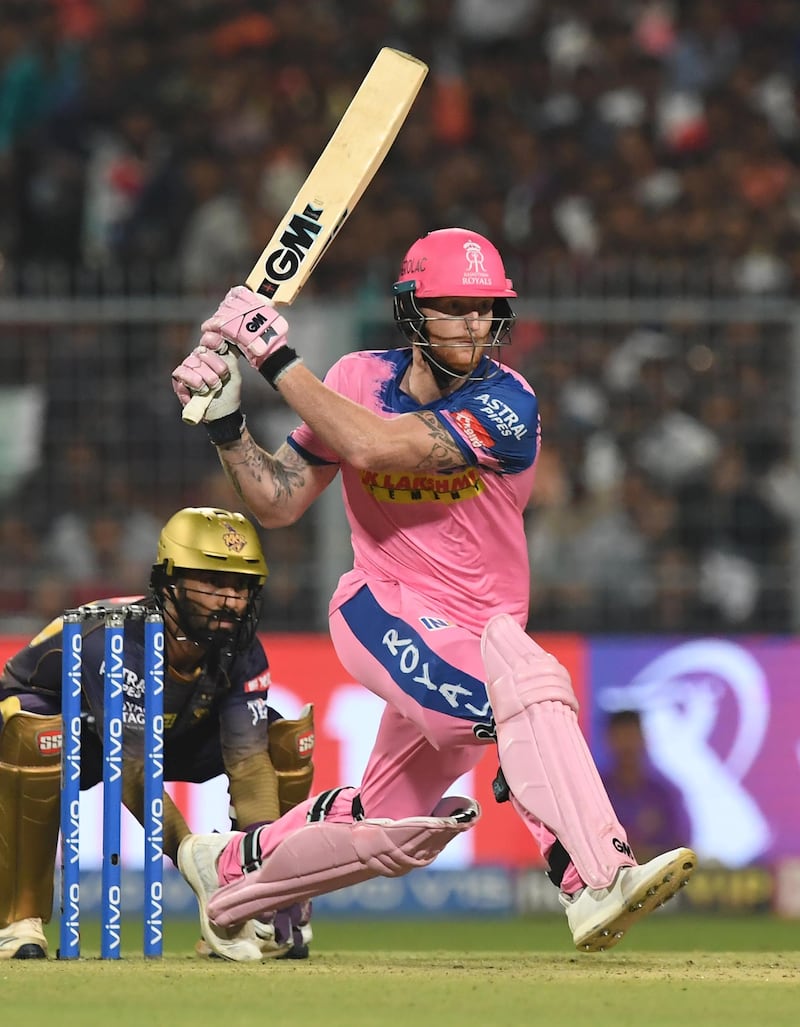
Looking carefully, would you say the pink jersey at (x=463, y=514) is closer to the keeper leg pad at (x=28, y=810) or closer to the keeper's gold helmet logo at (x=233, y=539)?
the keeper's gold helmet logo at (x=233, y=539)

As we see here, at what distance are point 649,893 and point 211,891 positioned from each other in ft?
5.15

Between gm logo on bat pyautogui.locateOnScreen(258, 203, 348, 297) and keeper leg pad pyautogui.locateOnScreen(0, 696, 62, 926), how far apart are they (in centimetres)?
143

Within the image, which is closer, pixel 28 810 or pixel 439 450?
pixel 439 450

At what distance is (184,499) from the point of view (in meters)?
9.27

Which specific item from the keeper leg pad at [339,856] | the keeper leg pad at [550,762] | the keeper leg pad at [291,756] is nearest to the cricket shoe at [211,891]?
the keeper leg pad at [339,856]

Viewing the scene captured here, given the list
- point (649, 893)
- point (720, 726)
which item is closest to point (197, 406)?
point (649, 893)

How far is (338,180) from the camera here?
6043 millimetres

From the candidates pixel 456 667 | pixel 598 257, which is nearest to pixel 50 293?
pixel 598 257

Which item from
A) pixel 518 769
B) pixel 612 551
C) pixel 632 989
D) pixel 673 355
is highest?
pixel 673 355

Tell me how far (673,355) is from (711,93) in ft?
14.4

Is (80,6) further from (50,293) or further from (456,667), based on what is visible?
(456,667)

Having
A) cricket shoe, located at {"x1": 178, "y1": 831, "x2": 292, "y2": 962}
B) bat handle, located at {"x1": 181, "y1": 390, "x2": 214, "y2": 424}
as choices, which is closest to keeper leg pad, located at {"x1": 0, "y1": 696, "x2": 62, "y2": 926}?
cricket shoe, located at {"x1": 178, "y1": 831, "x2": 292, "y2": 962}

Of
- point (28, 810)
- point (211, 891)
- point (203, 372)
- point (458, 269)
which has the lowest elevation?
point (211, 891)

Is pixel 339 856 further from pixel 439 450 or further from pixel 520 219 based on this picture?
pixel 520 219
